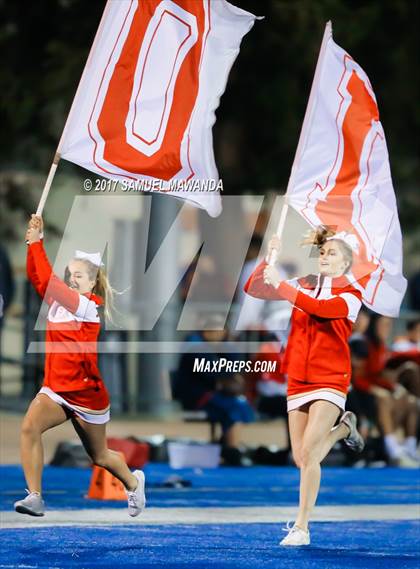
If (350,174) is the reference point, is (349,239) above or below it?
below

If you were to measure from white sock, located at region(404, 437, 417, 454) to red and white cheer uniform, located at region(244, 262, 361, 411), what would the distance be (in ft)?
20.5

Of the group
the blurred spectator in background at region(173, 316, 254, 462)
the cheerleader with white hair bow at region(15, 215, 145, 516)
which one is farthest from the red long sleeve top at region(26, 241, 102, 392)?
the blurred spectator in background at region(173, 316, 254, 462)

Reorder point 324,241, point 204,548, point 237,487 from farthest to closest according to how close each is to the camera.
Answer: point 237,487 → point 324,241 → point 204,548

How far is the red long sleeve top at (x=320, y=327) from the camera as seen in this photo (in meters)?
10.5

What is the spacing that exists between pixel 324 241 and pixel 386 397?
6.24 m

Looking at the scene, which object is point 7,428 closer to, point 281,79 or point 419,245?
point 281,79

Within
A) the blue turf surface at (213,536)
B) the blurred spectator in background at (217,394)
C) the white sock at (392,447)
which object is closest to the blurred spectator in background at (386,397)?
the white sock at (392,447)

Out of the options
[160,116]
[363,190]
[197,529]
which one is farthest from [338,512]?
[160,116]

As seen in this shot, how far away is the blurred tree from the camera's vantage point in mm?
20141

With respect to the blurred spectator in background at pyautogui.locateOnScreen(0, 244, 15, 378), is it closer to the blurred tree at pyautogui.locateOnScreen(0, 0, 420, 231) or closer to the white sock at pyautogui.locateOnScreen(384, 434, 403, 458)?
the blurred tree at pyautogui.locateOnScreen(0, 0, 420, 231)

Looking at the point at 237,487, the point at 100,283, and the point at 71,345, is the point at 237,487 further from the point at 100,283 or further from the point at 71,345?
the point at 71,345

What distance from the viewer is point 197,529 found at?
11.3 meters

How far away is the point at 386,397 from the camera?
16812 mm

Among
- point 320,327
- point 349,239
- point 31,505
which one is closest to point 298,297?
point 320,327
